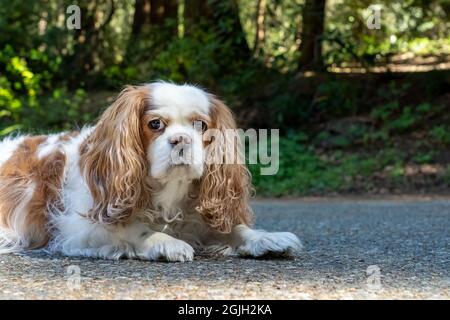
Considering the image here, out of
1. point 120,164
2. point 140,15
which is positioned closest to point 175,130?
point 120,164

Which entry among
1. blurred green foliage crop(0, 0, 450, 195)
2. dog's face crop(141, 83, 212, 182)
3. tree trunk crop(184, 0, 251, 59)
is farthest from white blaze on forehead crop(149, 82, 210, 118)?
tree trunk crop(184, 0, 251, 59)

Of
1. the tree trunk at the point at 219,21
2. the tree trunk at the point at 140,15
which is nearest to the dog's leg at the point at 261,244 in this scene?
the tree trunk at the point at 219,21

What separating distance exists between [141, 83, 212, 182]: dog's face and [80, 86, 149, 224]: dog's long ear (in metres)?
0.07

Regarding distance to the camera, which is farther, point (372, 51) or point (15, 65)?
point (15, 65)

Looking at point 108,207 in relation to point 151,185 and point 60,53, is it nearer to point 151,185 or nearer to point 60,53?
point 151,185

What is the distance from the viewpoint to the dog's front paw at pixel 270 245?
4.84 m

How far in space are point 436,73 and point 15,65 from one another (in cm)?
886

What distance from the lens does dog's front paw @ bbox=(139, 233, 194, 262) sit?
4.68 m

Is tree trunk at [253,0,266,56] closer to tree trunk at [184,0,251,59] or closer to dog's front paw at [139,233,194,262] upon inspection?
tree trunk at [184,0,251,59]

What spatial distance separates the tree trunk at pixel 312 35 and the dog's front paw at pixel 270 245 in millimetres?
10555

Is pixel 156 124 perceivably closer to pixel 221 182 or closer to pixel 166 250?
pixel 221 182

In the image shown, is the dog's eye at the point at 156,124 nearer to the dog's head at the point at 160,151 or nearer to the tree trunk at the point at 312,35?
the dog's head at the point at 160,151
